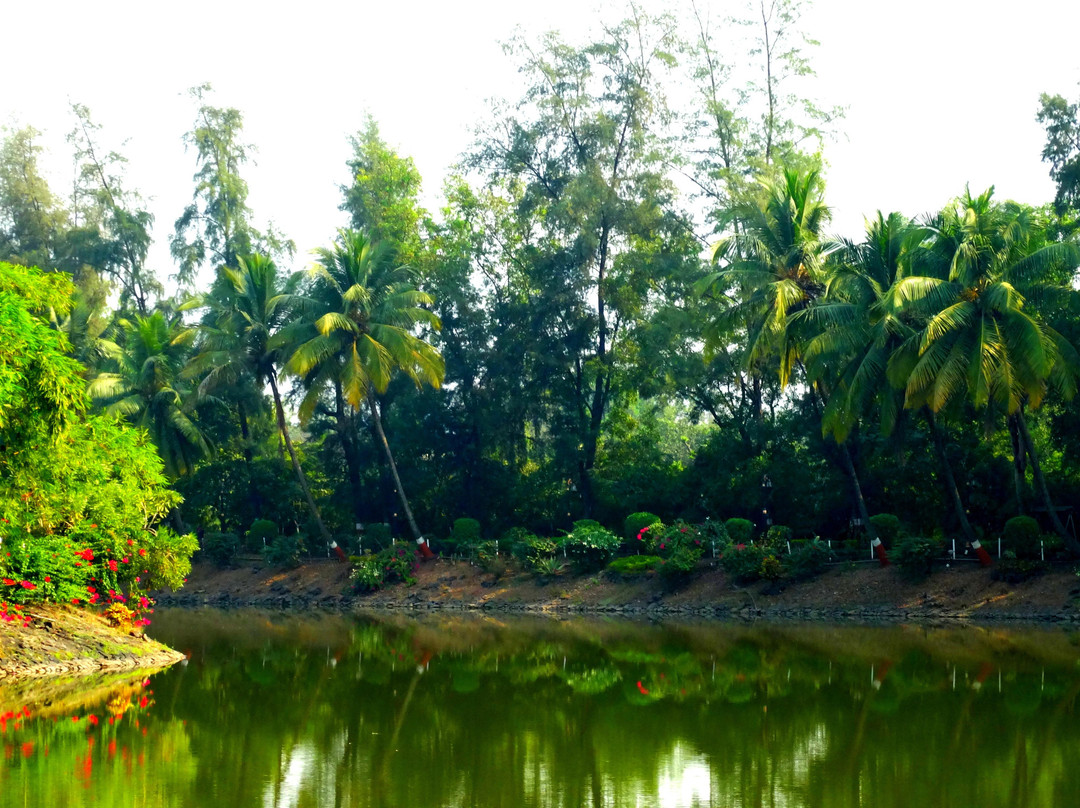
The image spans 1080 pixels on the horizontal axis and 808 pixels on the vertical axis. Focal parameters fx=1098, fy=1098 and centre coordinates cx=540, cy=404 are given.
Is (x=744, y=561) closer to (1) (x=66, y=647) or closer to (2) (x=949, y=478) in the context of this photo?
(2) (x=949, y=478)

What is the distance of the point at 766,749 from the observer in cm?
1195

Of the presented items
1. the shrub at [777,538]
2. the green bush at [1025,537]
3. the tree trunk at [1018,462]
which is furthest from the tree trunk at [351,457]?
the green bush at [1025,537]

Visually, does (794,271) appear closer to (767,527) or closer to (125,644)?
(767,527)

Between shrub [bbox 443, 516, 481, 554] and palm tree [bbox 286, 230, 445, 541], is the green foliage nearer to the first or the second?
palm tree [bbox 286, 230, 445, 541]

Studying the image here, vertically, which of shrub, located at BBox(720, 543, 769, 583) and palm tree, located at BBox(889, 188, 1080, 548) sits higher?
palm tree, located at BBox(889, 188, 1080, 548)

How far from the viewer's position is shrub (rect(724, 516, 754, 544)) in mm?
33062

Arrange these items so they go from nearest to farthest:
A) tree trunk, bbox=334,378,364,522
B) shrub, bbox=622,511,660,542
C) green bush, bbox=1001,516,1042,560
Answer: green bush, bbox=1001,516,1042,560 < shrub, bbox=622,511,660,542 < tree trunk, bbox=334,378,364,522

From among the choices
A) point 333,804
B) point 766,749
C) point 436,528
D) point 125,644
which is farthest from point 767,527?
point 333,804

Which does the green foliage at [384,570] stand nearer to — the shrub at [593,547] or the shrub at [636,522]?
the shrub at [593,547]

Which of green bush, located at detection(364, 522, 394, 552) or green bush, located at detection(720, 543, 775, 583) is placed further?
green bush, located at detection(364, 522, 394, 552)

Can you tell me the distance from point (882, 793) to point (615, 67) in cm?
3327

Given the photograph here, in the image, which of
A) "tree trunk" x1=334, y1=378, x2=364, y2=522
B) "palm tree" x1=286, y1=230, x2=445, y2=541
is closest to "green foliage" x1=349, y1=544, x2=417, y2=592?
"palm tree" x1=286, y1=230, x2=445, y2=541

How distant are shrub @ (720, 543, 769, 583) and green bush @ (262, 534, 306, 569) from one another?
57.3ft

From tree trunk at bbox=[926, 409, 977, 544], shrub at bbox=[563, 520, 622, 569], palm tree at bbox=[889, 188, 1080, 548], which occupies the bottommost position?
shrub at bbox=[563, 520, 622, 569]
